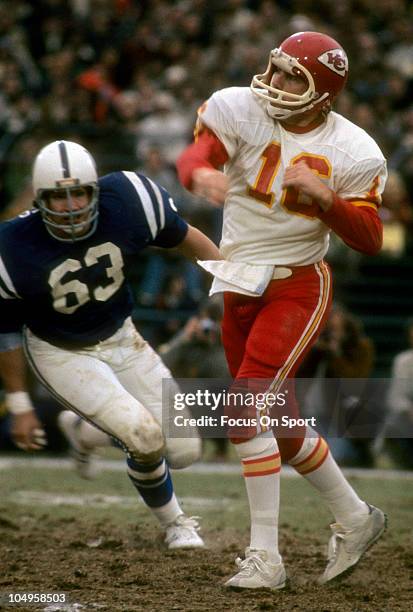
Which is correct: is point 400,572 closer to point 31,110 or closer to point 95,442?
point 95,442

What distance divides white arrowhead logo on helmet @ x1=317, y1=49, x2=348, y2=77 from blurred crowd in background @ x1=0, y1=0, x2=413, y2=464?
5154 millimetres

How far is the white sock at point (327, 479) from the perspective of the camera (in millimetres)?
4562

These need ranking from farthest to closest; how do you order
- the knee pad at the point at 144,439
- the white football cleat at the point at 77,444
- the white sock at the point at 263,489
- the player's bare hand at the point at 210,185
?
the white football cleat at the point at 77,444, the knee pad at the point at 144,439, the white sock at the point at 263,489, the player's bare hand at the point at 210,185

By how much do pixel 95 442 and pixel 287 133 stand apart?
5.99 feet

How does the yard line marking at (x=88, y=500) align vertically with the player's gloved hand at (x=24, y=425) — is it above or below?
below

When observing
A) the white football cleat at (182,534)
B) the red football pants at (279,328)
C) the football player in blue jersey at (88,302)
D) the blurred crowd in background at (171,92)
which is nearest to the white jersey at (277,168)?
the red football pants at (279,328)

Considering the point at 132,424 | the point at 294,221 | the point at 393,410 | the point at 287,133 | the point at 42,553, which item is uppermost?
the point at 287,133

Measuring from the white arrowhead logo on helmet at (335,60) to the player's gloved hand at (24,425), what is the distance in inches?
74.9

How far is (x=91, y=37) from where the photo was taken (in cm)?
1250

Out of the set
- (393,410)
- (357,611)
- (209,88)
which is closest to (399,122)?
(209,88)

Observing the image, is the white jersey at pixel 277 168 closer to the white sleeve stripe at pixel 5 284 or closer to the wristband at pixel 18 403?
the white sleeve stripe at pixel 5 284

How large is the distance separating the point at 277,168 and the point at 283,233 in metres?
0.26

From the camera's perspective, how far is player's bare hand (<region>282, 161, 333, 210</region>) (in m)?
4.18

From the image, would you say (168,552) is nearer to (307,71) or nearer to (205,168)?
(205,168)
